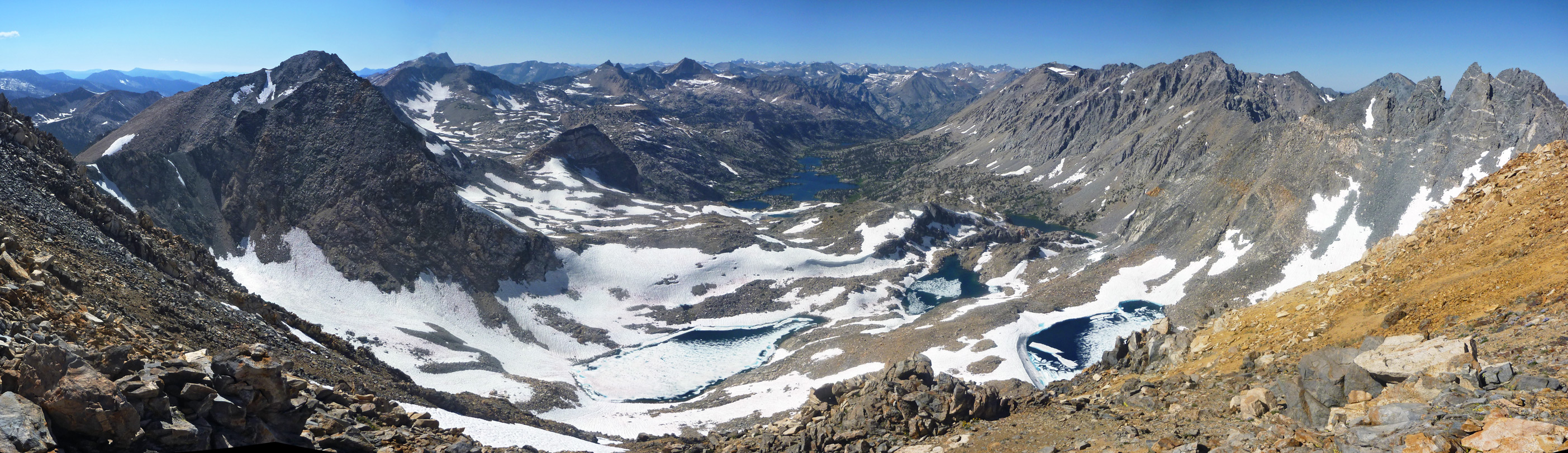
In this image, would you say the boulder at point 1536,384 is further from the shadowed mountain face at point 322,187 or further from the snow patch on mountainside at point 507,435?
the shadowed mountain face at point 322,187

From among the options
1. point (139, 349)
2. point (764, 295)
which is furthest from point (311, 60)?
point (139, 349)

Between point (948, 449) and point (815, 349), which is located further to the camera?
point (815, 349)

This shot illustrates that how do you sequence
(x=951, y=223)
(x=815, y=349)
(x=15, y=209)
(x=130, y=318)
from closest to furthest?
(x=130, y=318) < (x=15, y=209) < (x=815, y=349) < (x=951, y=223)

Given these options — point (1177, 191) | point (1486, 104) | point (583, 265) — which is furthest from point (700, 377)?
point (1177, 191)

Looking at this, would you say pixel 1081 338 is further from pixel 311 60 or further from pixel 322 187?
pixel 311 60

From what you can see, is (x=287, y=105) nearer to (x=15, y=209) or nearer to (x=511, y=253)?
(x=511, y=253)
